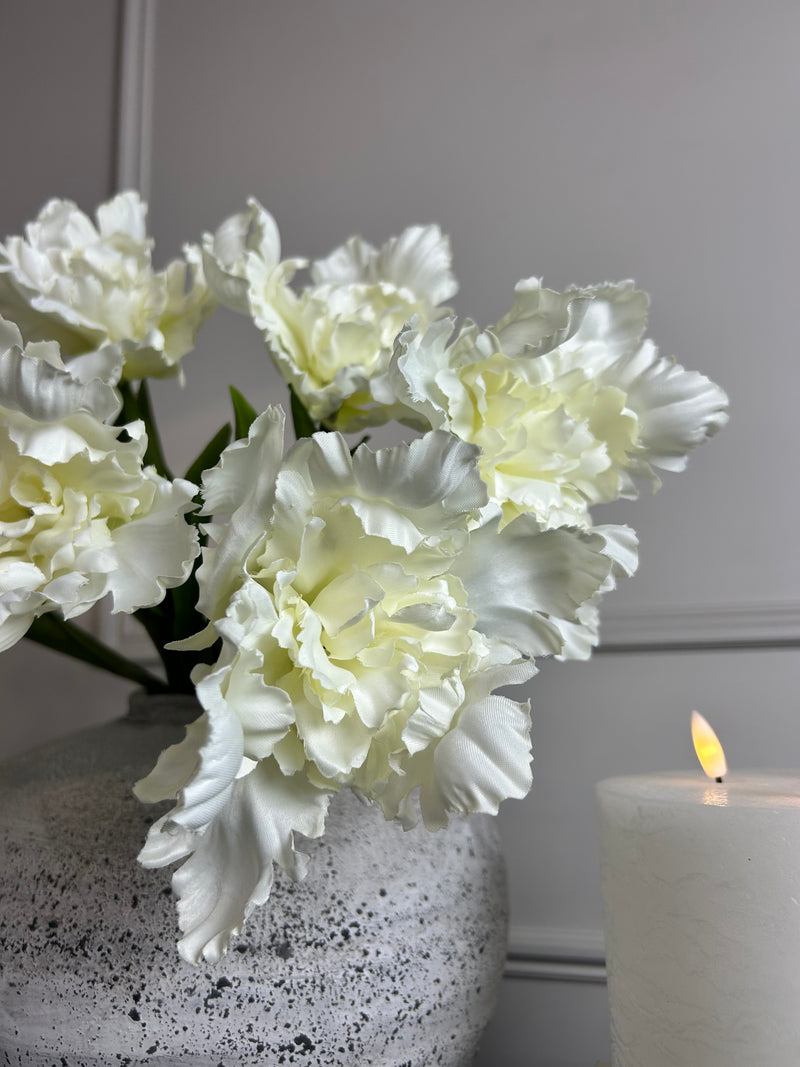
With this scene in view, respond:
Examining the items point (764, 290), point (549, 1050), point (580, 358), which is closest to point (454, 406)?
point (580, 358)

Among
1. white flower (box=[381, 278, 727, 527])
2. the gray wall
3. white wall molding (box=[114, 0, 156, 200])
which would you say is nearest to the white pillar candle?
white flower (box=[381, 278, 727, 527])

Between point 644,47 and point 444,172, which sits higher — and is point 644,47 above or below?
above

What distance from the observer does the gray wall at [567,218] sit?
0.63 m

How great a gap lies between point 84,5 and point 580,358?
0.69 metres

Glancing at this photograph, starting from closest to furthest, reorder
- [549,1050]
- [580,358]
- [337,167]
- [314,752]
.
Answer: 1. [314,752]
2. [580,358]
3. [549,1050]
4. [337,167]

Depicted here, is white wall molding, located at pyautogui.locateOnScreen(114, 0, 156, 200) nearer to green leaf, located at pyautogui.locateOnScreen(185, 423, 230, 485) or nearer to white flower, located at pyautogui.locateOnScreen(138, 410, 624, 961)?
green leaf, located at pyautogui.locateOnScreen(185, 423, 230, 485)

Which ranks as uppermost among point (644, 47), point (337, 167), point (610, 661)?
point (644, 47)

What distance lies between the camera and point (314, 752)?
1.01 ft

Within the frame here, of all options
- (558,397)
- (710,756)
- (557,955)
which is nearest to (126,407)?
(558,397)

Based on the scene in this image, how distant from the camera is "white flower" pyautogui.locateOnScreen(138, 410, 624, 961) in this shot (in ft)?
0.98

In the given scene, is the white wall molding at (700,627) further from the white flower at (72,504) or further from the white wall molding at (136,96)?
the white wall molding at (136,96)

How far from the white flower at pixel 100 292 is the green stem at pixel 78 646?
138 millimetres

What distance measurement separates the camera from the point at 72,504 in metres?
0.35

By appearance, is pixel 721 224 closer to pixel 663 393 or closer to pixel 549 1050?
pixel 663 393
